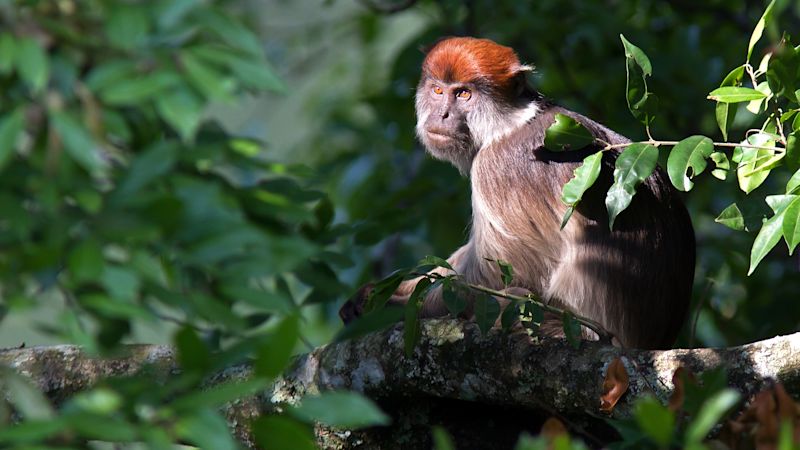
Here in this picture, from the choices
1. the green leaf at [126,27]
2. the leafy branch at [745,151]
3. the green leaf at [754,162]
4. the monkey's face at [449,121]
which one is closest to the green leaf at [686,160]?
the leafy branch at [745,151]

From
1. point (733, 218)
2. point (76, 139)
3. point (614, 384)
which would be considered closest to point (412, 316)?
point (614, 384)

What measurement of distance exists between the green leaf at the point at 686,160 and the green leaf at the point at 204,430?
6.66ft

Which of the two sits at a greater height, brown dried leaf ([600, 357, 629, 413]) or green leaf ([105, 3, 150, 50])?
green leaf ([105, 3, 150, 50])

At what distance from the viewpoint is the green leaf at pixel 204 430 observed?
5.85 ft

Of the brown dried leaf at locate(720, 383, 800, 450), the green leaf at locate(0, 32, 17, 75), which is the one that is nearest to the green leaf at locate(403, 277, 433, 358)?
the brown dried leaf at locate(720, 383, 800, 450)

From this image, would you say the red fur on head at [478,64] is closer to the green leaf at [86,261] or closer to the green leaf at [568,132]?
the green leaf at [568,132]

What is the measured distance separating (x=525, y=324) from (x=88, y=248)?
2.17 metres

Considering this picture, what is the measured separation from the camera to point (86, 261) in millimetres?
1806

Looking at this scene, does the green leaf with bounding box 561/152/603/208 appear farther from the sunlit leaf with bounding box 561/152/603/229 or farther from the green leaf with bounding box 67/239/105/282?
the green leaf with bounding box 67/239/105/282

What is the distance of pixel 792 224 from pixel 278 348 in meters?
1.88

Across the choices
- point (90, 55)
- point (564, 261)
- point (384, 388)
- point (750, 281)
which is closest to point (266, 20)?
point (750, 281)

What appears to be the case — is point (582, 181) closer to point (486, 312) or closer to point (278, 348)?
point (486, 312)

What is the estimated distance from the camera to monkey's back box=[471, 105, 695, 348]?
4.89 m

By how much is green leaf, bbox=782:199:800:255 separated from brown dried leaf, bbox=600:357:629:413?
67cm
